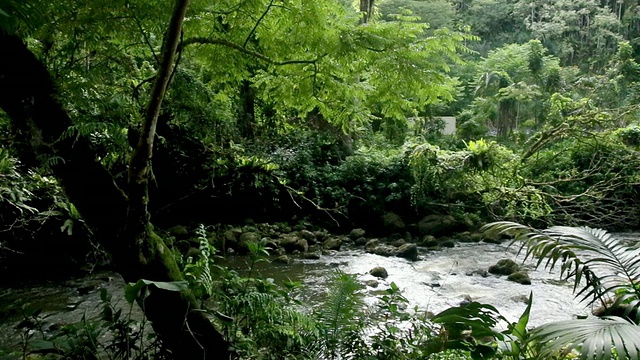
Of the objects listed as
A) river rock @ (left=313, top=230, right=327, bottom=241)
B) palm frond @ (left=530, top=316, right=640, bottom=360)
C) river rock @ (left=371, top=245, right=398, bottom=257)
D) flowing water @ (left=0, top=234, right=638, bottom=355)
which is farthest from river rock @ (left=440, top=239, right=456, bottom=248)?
palm frond @ (left=530, top=316, right=640, bottom=360)

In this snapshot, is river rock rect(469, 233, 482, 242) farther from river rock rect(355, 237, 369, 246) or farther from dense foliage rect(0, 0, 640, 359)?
river rock rect(355, 237, 369, 246)

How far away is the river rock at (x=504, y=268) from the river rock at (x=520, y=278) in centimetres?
29

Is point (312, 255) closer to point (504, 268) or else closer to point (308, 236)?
point (308, 236)

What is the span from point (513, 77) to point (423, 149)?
14.0 metres

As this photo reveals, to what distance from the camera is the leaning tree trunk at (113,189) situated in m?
2.58

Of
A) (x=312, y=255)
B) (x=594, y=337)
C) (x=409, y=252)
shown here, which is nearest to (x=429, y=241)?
(x=409, y=252)

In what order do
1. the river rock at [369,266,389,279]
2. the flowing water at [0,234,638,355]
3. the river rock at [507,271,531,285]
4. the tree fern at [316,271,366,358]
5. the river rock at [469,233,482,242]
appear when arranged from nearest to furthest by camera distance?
the tree fern at [316,271,366,358], the flowing water at [0,234,638,355], the river rock at [507,271,531,285], the river rock at [369,266,389,279], the river rock at [469,233,482,242]

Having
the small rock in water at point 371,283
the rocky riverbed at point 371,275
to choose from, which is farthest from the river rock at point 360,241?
the small rock in water at point 371,283

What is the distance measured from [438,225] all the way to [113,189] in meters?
10.0

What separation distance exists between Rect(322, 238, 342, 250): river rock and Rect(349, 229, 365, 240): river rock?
81 centimetres

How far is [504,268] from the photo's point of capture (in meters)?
8.48

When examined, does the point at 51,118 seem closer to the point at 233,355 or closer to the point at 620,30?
the point at 233,355

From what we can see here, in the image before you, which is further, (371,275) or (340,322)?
(371,275)

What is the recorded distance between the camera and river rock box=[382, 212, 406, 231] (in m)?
11.9
